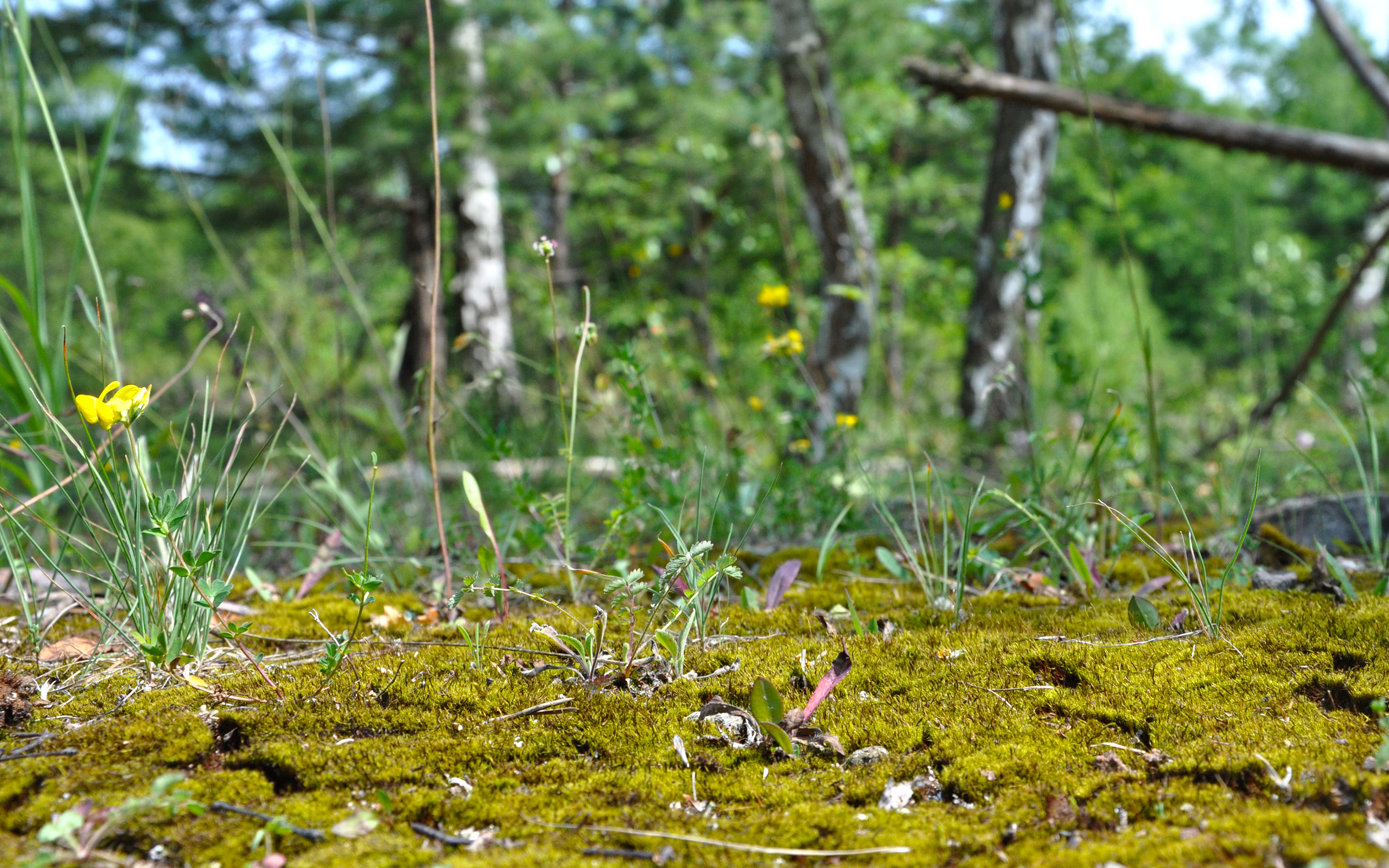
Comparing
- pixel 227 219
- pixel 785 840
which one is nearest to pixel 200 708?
pixel 785 840

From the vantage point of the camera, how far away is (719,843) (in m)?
0.87

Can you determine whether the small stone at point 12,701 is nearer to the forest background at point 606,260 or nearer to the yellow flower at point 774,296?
the forest background at point 606,260

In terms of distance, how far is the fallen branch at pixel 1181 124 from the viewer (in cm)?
328

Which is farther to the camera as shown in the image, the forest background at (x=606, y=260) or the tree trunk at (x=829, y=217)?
the tree trunk at (x=829, y=217)

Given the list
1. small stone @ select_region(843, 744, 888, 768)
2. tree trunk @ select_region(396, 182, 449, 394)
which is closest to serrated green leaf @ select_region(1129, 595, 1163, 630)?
small stone @ select_region(843, 744, 888, 768)

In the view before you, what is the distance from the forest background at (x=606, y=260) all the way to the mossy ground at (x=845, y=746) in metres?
0.45

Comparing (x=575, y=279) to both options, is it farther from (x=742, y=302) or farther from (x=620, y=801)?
(x=620, y=801)

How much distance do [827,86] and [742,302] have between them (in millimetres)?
5656

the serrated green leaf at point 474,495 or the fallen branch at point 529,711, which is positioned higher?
the serrated green leaf at point 474,495

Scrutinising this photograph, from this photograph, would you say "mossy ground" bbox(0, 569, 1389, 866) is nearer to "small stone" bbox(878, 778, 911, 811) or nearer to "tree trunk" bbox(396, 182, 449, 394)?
"small stone" bbox(878, 778, 911, 811)

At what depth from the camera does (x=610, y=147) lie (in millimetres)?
9102

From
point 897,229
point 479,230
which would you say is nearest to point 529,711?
point 479,230

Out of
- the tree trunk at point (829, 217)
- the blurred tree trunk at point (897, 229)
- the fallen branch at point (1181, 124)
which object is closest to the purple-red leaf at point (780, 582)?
the tree trunk at point (829, 217)

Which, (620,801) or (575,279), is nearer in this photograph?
(620,801)
